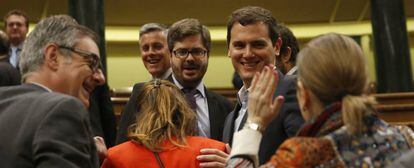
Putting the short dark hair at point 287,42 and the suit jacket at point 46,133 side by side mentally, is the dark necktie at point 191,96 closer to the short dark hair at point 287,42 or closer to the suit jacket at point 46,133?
the short dark hair at point 287,42

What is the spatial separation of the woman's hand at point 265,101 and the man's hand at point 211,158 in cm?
45

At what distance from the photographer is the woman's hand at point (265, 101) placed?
1894 mm

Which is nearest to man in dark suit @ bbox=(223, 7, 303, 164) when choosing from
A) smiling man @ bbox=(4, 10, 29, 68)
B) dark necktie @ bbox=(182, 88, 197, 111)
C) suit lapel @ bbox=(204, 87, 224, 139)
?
suit lapel @ bbox=(204, 87, 224, 139)

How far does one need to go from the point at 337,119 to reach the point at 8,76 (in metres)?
2.41

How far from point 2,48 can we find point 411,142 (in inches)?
106

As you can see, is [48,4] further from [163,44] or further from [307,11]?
[163,44]

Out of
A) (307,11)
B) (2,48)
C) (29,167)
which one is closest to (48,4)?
(307,11)

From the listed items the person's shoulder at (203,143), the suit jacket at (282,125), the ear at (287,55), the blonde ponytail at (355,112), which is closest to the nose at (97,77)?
the person's shoulder at (203,143)

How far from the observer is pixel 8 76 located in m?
3.49

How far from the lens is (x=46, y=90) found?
74.7 inches

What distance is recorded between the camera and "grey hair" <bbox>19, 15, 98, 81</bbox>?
1953 millimetres

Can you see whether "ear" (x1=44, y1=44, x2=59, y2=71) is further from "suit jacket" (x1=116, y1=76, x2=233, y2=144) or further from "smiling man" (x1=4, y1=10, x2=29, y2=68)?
"smiling man" (x1=4, y1=10, x2=29, y2=68)

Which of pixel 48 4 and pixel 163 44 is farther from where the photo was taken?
pixel 48 4

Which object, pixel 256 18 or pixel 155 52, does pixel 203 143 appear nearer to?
pixel 256 18
